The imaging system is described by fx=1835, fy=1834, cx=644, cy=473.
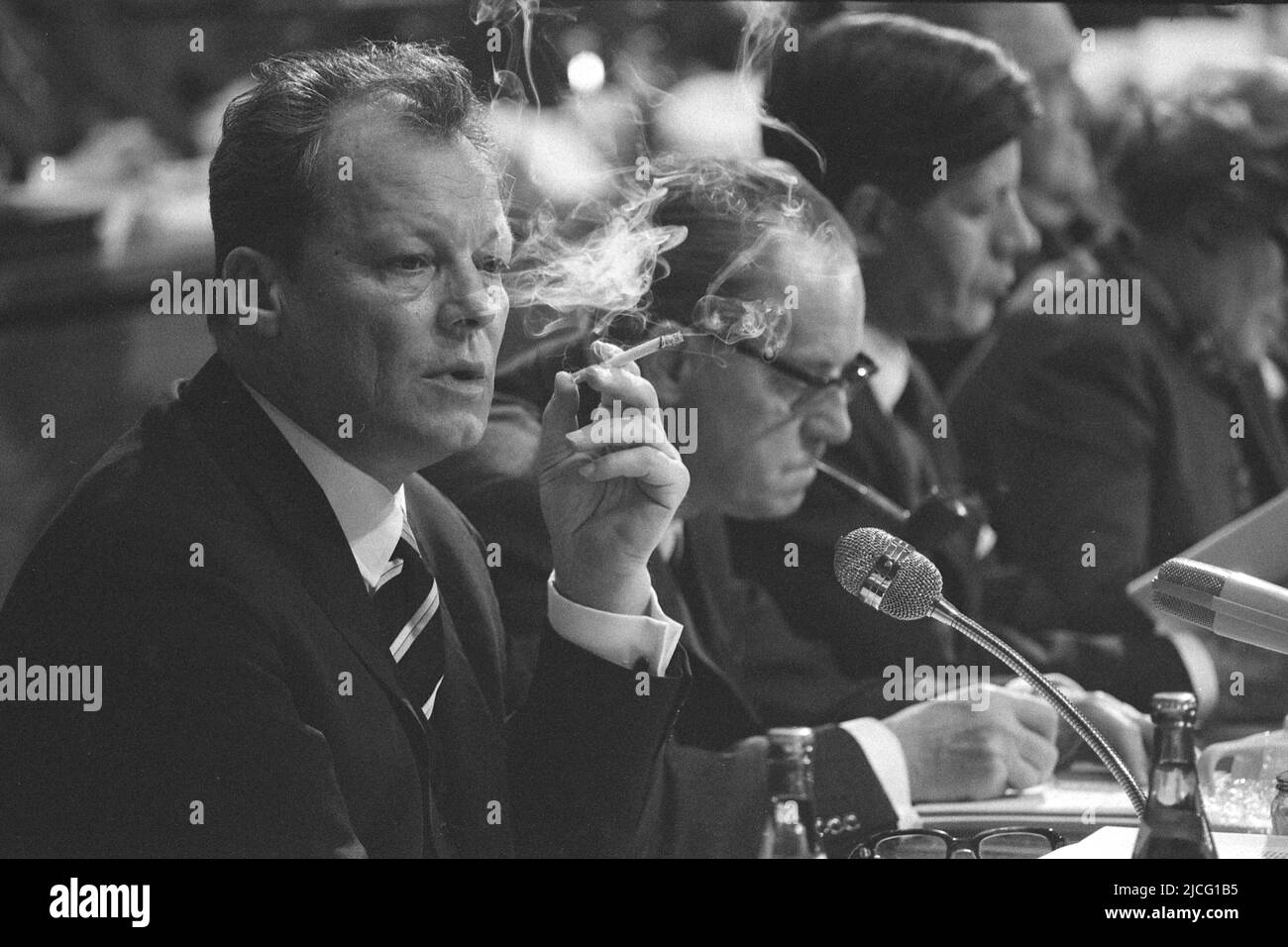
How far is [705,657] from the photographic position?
2.68 meters

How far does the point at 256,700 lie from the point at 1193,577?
1125 mm

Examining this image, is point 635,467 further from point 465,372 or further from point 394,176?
point 394,176

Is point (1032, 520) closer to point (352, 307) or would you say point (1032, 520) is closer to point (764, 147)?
point (764, 147)

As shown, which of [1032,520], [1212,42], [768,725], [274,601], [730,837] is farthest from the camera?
[1212,42]

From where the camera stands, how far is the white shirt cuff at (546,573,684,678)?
2.41m

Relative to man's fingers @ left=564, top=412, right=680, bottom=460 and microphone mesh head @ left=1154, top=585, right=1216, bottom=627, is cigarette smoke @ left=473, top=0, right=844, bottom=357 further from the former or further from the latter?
microphone mesh head @ left=1154, top=585, right=1216, bottom=627

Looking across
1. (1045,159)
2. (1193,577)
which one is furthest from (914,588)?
(1045,159)

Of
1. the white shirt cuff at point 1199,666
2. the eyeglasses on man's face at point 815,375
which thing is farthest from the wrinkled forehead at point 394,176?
the white shirt cuff at point 1199,666

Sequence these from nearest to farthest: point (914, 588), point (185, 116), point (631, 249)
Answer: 1. point (914, 588)
2. point (631, 249)
3. point (185, 116)

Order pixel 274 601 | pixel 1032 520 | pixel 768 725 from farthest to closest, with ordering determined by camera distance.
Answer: pixel 1032 520
pixel 768 725
pixel 274 601
